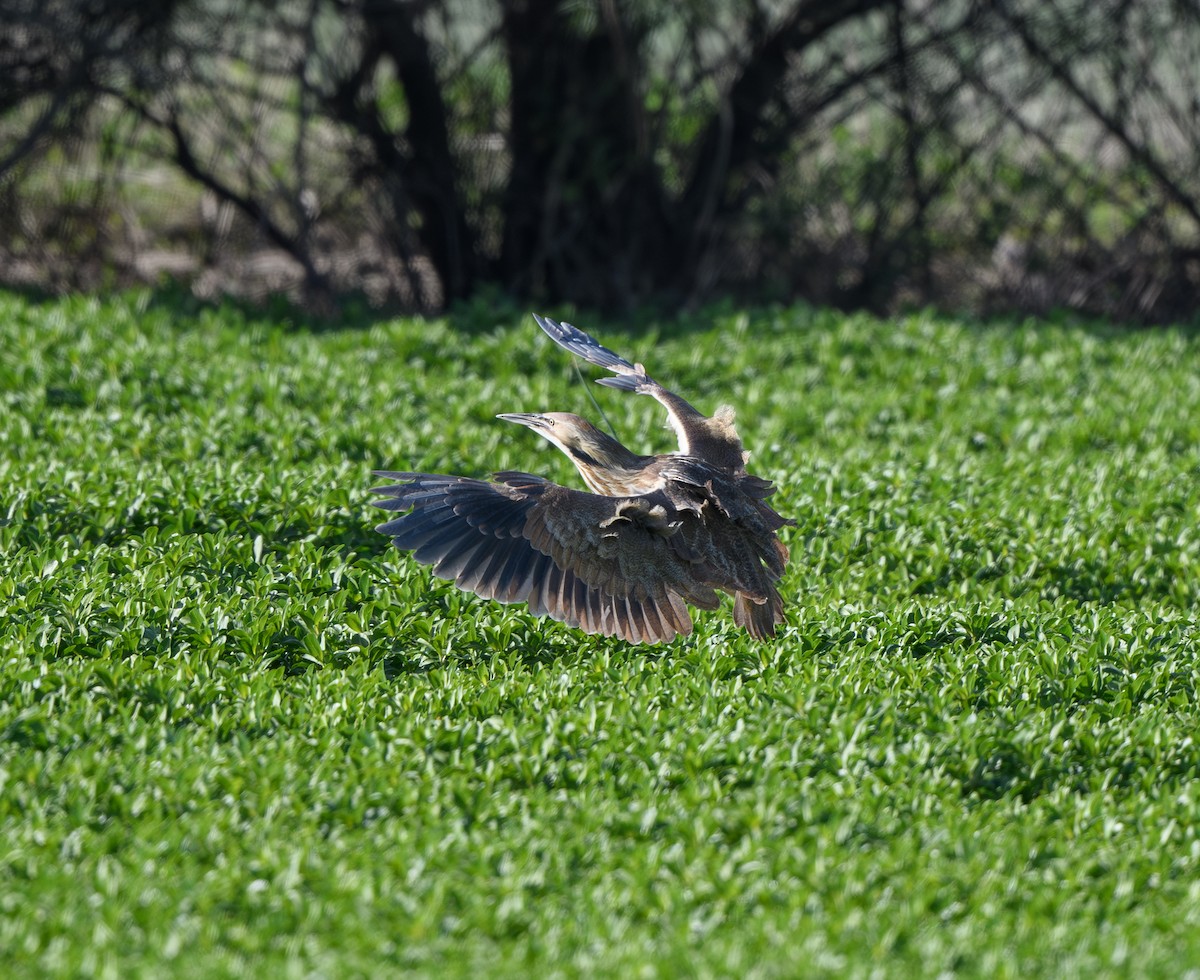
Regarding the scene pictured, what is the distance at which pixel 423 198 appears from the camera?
991 cm

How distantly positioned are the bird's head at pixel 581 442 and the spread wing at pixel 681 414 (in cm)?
31

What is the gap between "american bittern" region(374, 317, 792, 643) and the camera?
13.6 feet

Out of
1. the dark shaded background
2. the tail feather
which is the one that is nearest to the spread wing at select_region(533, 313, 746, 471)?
the tail feather

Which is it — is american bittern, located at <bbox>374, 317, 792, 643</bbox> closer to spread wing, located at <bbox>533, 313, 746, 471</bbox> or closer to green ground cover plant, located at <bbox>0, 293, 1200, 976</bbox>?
green ground cover plant, located at <bbox>0, 293, 1200, 976</bbox>

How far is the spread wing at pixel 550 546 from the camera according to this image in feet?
13.5

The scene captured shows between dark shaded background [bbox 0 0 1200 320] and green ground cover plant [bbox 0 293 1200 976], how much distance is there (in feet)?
9.38

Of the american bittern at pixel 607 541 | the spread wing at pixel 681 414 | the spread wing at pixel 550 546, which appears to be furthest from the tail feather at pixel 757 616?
the spread wing at pixel 681 414

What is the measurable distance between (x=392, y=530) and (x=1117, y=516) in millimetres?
3183

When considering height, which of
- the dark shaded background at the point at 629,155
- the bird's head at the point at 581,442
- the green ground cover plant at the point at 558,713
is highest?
the dark shaded background at the point at 629,155

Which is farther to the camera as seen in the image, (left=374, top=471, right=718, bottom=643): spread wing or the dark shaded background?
the dark shaded background

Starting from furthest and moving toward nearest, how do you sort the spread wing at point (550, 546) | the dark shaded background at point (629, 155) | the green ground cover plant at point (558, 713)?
the dark shaded background at point (629, 155)
the spread wing at point (550, 546)
the green ground cover plant at point (558, 713)

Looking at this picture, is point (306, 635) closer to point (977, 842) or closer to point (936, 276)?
point (977, 842)

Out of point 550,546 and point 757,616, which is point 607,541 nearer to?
point 550,546

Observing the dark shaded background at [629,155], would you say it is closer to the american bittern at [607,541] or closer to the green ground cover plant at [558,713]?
the green ground cover plant at [558,713]
